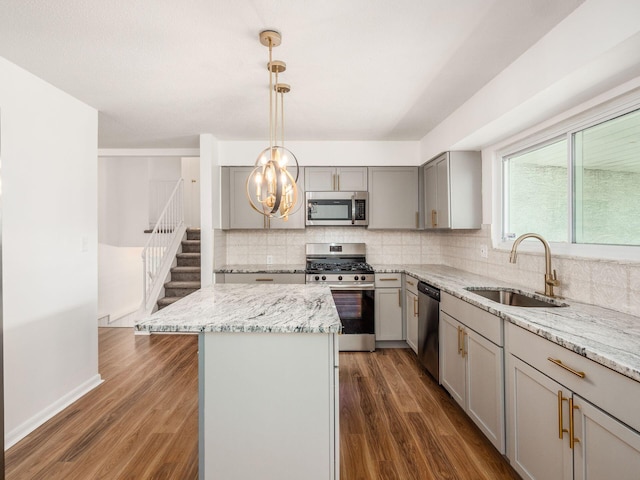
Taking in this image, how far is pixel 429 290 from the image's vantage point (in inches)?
121

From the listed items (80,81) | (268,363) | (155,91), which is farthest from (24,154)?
(268,363)

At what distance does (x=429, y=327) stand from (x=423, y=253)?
1.57 meters

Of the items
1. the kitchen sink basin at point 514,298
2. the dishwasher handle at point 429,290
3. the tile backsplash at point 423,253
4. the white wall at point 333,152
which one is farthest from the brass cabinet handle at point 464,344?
the white wall at point 333,152

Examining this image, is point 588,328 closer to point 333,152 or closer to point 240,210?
point 333,152

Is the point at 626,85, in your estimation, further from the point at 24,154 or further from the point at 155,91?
the point at 24,154

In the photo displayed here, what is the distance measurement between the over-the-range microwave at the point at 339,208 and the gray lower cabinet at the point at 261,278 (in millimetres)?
700

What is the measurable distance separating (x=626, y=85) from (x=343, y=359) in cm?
306

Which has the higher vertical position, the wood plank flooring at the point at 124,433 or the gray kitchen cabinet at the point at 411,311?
the gray kitchen cabinet at the point at 411,311

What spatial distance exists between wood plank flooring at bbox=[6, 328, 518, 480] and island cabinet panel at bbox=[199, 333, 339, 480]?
0.38 meters

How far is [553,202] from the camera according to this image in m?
2.61

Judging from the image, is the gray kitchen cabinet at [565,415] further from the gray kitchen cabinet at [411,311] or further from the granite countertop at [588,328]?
the gray kitchen cabinet at [411,311]

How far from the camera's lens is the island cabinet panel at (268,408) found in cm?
167

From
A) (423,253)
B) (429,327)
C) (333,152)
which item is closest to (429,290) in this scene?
(429,327)

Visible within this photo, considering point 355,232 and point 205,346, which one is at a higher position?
point 355,232
